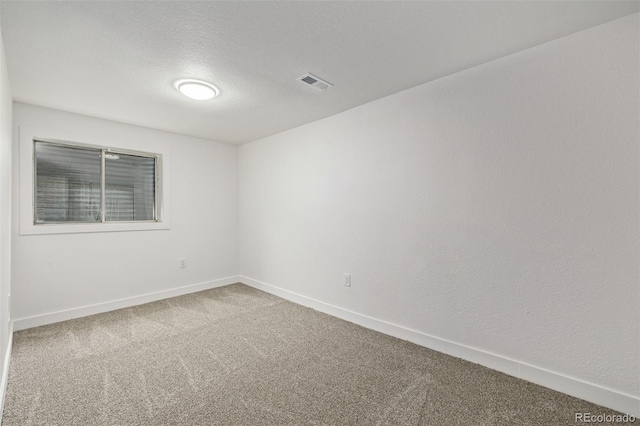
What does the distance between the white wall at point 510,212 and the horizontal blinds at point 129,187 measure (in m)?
2.50

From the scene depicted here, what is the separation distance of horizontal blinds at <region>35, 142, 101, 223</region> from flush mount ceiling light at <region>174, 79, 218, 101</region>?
175cm

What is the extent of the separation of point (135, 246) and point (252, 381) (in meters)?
2.59

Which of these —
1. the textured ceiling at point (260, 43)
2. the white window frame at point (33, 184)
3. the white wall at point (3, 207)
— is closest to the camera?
the textured ceiling at point (260, 43)

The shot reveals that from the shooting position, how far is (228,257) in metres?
4.56

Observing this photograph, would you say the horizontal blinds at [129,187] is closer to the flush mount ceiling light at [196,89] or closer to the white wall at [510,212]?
the flush mount ceiling light at [196,89]

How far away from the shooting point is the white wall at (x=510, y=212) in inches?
66.1

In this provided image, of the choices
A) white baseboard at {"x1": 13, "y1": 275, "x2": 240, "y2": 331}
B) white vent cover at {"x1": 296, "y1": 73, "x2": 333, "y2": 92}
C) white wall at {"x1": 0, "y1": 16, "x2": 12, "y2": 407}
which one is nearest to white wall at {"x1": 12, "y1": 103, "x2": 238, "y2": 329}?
white baseboard at {"x1": 13, "y1": 275, "x2": 240, "y2": 331}

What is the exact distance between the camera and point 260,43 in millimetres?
1849

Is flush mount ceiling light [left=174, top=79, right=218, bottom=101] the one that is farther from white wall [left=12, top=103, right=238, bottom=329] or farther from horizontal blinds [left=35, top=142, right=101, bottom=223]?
horizontal blinds [left=35, top=142, right=101, bottom=223]

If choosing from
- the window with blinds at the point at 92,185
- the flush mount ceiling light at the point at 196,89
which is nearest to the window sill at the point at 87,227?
the window with blinds at the point at 92,185

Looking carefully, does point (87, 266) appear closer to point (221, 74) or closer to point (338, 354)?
point (221, 74)

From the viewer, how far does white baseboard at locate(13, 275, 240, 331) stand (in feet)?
9.51

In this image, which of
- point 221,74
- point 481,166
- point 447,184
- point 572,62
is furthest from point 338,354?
point 572,62

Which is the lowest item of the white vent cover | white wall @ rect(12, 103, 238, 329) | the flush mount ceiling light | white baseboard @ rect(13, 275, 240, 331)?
white baseboard @ rect(13, 275, 240, 331)
